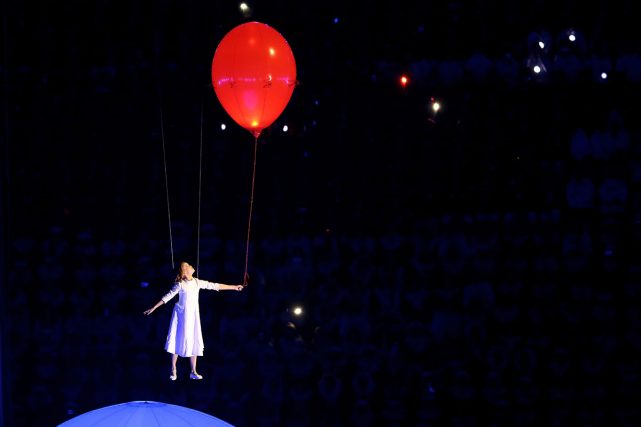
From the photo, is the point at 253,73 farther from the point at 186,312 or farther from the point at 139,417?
the point at 139,417

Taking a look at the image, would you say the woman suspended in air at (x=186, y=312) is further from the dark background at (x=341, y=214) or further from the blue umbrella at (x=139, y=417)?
the dark background at (x=341, y=214)

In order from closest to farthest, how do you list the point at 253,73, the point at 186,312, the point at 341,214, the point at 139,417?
the point at 139,417 → the point at 253,73 → the point at 186,312 → the point at 341,214

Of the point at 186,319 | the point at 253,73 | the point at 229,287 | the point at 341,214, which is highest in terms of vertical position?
the point at 253,73

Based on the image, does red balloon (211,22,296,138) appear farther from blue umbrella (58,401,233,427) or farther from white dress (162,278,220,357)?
blue umbrella (58,401,233,427)

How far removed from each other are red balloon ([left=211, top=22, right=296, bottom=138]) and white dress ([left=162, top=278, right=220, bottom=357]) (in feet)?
2.76

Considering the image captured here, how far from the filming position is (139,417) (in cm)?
445

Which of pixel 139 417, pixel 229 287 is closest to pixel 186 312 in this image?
pixel 229 287

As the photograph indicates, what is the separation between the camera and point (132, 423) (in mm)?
4406

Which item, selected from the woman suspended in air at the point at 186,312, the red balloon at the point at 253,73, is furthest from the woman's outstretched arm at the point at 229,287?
the red balloon at the point at 253,73

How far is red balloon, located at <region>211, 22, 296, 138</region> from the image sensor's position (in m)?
5.14

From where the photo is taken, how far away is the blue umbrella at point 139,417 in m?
4.41

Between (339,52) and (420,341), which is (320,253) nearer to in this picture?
(420,341)

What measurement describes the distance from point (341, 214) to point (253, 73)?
4.51ft

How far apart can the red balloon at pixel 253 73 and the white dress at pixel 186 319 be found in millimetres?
842
